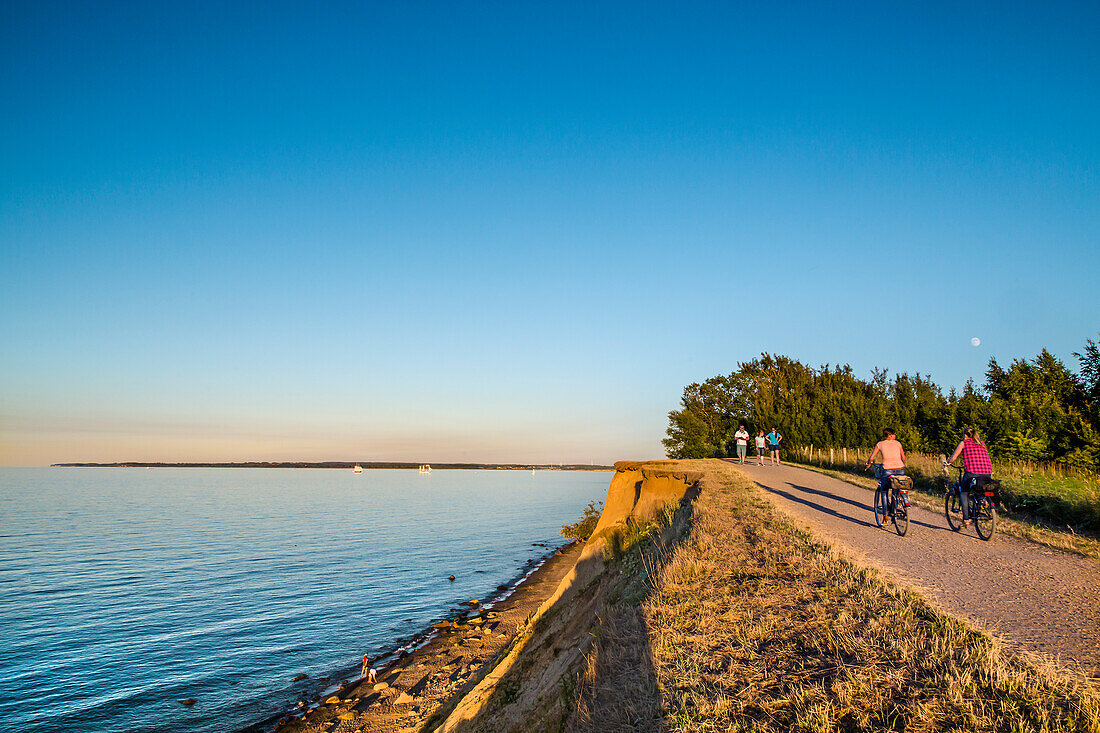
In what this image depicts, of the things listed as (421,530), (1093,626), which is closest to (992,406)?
(1093,626)

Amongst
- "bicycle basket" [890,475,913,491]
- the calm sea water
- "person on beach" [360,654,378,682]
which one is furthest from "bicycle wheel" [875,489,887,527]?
the calm sea water

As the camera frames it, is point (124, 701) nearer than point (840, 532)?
No

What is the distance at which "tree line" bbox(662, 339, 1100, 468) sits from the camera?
32.4 metres

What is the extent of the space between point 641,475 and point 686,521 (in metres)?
12.2

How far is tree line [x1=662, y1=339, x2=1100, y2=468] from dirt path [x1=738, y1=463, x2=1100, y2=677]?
24346 mm

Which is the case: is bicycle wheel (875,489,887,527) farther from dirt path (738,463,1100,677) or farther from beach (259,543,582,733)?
beach (259,543,582,733)

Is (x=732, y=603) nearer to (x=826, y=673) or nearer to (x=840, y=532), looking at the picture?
(x=826, y=673)

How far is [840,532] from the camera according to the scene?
1199 cm

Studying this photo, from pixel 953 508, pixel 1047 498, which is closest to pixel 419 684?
pixel 953 508

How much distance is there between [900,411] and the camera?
1761 inches

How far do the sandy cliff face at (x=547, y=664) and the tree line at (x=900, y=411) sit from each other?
92.4 feet

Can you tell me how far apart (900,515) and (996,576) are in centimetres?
423

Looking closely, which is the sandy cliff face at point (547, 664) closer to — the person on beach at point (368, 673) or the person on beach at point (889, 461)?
the person on beach at point (889, 461)

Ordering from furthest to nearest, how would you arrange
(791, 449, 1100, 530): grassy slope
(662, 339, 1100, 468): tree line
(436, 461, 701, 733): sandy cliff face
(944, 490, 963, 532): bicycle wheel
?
(662, 339, 1100, 468): tree line, (791, 449, 1100, 530): grassy slope, (944, 490, 963, 532): bicycle wheel, (436, 461, 701, 733): sandy cliff face
